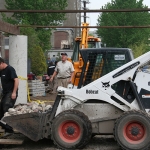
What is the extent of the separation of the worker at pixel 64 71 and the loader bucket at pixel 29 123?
4742mm

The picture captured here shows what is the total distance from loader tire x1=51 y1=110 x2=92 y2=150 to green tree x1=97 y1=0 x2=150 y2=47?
1612 inches

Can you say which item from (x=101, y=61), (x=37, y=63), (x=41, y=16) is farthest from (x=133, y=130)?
(x=41, y=16)

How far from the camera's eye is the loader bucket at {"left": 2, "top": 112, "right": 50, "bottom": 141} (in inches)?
309

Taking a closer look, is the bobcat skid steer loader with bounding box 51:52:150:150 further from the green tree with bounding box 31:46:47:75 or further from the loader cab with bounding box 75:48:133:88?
the green tree with bounding box 31:46:47:75

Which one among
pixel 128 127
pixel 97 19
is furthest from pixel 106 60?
pixel 97 19

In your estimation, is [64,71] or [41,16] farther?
[41,16]

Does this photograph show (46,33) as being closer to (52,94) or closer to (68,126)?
(52,94)

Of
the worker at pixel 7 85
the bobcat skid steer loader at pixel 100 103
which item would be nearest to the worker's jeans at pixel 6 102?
the worker at pixel 7 85

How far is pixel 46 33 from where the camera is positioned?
35.0 meters

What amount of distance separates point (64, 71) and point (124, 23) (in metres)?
37.0

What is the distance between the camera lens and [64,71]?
12766 mm

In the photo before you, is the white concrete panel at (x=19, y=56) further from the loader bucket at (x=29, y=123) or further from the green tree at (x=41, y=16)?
the green tree at (x=41, y=16)

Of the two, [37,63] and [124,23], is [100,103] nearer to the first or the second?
[37,63]

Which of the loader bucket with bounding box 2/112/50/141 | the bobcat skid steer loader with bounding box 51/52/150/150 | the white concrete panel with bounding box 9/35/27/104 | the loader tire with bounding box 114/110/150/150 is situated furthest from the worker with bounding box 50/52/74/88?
the loader tire with bounding box 114/110/150/150
